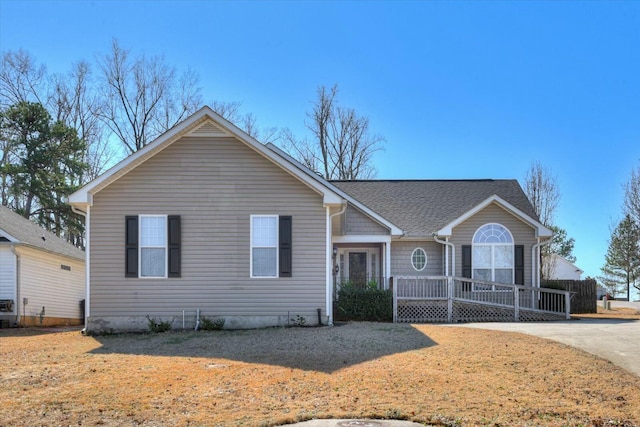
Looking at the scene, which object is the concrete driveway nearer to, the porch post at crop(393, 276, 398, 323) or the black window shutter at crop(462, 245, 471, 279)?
the porch post at crop(393, 276, 398, 323)

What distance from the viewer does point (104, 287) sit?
1441cm

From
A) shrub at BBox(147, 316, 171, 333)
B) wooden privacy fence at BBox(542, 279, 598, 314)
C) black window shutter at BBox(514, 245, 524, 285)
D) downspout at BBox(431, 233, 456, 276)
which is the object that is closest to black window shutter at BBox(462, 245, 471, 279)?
downspout at BBox(431, 233, 456, 276)

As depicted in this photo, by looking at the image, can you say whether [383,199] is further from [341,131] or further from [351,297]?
[341,131]

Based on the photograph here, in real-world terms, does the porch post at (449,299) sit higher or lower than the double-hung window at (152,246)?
lower

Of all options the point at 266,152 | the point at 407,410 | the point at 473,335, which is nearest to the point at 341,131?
the point at 266,152

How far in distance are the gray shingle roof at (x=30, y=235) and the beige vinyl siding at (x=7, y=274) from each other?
625 millimetres

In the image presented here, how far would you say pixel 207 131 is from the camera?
1468cm

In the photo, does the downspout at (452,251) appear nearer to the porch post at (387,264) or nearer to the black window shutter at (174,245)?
the porch post at (387,264)

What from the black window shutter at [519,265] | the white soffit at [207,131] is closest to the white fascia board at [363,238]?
the black window shutter at [519,265]

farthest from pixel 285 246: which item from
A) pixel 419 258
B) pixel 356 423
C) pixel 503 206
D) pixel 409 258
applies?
pixel 503 206

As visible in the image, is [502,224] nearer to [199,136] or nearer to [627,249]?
[199,136]

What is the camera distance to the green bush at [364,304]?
17500mm

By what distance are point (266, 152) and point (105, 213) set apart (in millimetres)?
4383

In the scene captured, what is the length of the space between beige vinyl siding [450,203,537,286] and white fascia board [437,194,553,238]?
0.22 meters
